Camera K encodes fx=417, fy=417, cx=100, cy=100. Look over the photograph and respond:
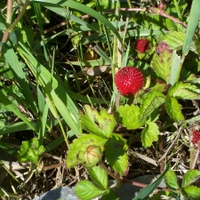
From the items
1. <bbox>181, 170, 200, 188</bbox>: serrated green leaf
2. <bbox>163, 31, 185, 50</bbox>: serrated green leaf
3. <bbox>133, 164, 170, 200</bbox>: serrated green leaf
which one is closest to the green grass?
<bbox>163, 31, 185, 50</bbox>: serrated green leaf

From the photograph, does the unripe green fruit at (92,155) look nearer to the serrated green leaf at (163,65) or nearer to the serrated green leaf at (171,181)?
the serrated green leaf at (171,181)

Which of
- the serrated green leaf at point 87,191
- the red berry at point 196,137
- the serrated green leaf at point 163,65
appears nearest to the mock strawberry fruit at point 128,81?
the serrated green leaf at point 163,65

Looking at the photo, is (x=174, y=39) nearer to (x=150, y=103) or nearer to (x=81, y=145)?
(x=150, y=103)

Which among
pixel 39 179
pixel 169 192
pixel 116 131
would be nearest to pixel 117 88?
pixel 116 131

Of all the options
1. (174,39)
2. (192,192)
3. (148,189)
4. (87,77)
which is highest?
(174,39)

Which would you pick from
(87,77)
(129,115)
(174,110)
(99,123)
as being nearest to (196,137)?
(174,110)

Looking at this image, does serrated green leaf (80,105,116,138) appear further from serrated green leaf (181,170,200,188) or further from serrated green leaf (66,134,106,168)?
serrated green leaf (181,170,200,188)
